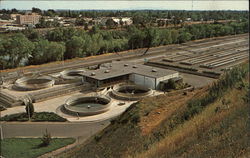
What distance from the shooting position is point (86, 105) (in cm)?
1357

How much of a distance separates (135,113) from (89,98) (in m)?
6.86

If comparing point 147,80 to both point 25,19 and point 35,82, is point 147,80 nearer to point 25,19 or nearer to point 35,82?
point 35,82

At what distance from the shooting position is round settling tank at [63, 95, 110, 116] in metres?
12.1

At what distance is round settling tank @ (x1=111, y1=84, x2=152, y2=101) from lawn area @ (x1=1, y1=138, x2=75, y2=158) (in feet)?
17.1

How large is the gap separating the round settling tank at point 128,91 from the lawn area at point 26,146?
522cm

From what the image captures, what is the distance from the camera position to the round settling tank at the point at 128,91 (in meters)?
14.1

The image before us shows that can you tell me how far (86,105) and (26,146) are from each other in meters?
5.10

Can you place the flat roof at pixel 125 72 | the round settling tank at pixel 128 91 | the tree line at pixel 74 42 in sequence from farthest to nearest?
1. the tree line at pixel 74 42
2. the flat roof at pixel 125 72
3. the round settling tank at pixel 128 91

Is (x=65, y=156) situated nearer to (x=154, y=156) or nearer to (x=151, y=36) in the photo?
(x=154, y=156)

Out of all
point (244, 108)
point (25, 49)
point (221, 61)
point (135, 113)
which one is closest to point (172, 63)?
point (221, 61)

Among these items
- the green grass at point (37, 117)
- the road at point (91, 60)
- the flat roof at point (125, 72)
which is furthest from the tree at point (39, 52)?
the green grass at point (37, 117)

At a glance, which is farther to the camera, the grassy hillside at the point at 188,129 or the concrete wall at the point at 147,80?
the concrete wall at the point at 147,80

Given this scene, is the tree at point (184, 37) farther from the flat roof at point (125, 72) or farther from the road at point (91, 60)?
the flat roof at point (125, 72)

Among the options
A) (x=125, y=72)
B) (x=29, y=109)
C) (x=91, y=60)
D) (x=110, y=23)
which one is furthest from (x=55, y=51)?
(x=29, y=109)
